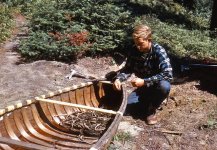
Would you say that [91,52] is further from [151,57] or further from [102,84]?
[151,57]

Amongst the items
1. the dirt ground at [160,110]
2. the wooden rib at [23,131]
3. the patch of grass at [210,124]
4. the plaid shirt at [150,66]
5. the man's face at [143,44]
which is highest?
the man's face at [143,44]

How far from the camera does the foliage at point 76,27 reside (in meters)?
11.6

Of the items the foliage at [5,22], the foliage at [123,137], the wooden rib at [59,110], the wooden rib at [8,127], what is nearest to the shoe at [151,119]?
the foliage at [123,137]

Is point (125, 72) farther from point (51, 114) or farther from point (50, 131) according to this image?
point (50, 131)

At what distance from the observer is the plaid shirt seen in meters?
6.99

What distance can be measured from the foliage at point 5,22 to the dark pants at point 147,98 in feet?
21.6

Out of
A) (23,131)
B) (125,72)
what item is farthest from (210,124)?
(23,131)

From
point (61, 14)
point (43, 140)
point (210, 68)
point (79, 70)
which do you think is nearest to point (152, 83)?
point (43, 140)

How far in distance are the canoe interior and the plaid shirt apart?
1.59 feet

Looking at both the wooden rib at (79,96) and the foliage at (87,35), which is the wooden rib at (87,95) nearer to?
the wooden rib at (79,96)

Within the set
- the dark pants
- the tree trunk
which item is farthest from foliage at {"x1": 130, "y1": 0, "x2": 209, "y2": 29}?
the dark pants

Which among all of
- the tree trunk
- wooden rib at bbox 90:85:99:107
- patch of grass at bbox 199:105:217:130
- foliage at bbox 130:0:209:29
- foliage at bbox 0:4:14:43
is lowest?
foliage at bbox 130:0:209:29

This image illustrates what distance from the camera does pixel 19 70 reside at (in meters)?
10.9

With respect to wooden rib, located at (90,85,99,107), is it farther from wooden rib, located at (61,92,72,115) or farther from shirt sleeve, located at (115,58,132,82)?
shirt sleeve, located at (115,58,132,82)
